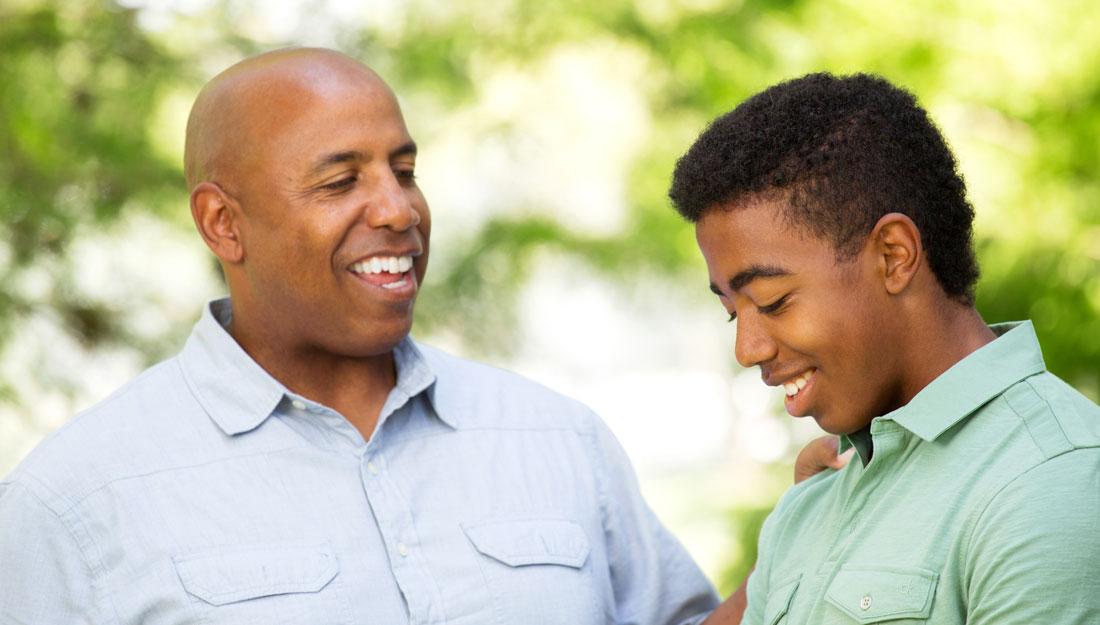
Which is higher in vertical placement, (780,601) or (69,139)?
(69,139)

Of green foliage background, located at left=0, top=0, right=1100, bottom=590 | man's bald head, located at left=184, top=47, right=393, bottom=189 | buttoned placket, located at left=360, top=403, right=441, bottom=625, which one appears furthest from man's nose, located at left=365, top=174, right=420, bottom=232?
green foliage background, located at left=0, top=0, right=1100, bottom=590

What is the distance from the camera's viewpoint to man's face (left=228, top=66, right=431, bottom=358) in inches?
85.0

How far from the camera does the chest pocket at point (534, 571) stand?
6.84ft

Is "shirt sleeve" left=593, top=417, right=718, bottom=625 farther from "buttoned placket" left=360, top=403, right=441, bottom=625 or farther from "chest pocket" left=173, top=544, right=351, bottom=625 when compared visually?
"chest pocket" left=173, top=544, right=351, bottom=625

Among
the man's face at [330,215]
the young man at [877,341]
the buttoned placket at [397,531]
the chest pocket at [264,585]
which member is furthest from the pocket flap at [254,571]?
the young man at [877,341]

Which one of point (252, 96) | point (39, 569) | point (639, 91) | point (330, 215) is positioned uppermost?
point (639, 91)

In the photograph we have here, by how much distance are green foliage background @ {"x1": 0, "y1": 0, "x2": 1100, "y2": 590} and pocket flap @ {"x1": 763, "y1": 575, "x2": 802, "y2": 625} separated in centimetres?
239

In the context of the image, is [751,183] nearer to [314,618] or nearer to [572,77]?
[314,618]

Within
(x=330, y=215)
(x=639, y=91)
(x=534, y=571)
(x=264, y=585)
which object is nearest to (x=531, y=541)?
(x=534, y=571)

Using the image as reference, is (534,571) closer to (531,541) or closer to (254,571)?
(531,541)

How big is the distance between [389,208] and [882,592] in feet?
3.67

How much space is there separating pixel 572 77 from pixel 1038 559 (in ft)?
12.2

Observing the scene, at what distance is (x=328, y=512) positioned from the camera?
205 centimetres

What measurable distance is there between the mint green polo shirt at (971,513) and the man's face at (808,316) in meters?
0.06
